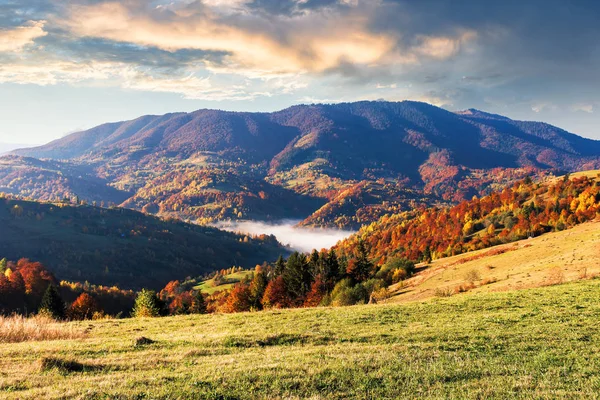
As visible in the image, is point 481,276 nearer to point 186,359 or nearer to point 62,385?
point 186,359

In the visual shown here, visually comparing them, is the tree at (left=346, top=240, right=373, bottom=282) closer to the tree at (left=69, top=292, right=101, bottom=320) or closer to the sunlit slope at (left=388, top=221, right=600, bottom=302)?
the sunlit slope at (left=388, top=221, right=600, bottom=302)

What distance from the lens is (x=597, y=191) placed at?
121125 millimetres

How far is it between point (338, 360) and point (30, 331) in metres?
18.4

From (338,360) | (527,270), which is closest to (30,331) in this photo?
(338,360)

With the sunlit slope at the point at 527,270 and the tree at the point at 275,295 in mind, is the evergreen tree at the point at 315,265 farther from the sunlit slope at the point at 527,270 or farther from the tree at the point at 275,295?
the sunlit slope at the point at 527,270

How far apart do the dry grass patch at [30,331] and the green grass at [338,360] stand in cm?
144

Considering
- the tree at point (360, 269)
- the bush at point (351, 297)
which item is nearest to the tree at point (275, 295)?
the tree at point (360, 269)

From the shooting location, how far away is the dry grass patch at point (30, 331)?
2014cm

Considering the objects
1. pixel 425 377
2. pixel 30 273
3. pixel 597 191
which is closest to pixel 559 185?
pixel 597 191

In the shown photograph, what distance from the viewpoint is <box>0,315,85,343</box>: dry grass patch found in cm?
2014

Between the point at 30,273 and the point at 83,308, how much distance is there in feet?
197

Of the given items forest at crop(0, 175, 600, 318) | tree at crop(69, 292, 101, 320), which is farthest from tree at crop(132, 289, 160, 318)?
tree at crop(69, 292, 101, 320)

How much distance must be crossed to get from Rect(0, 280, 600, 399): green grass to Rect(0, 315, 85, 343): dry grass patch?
1.44 meters

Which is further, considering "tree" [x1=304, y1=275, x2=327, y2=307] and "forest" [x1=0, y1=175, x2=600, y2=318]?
"tree" [x1=304, y1=275, x2=327, y2=307]
